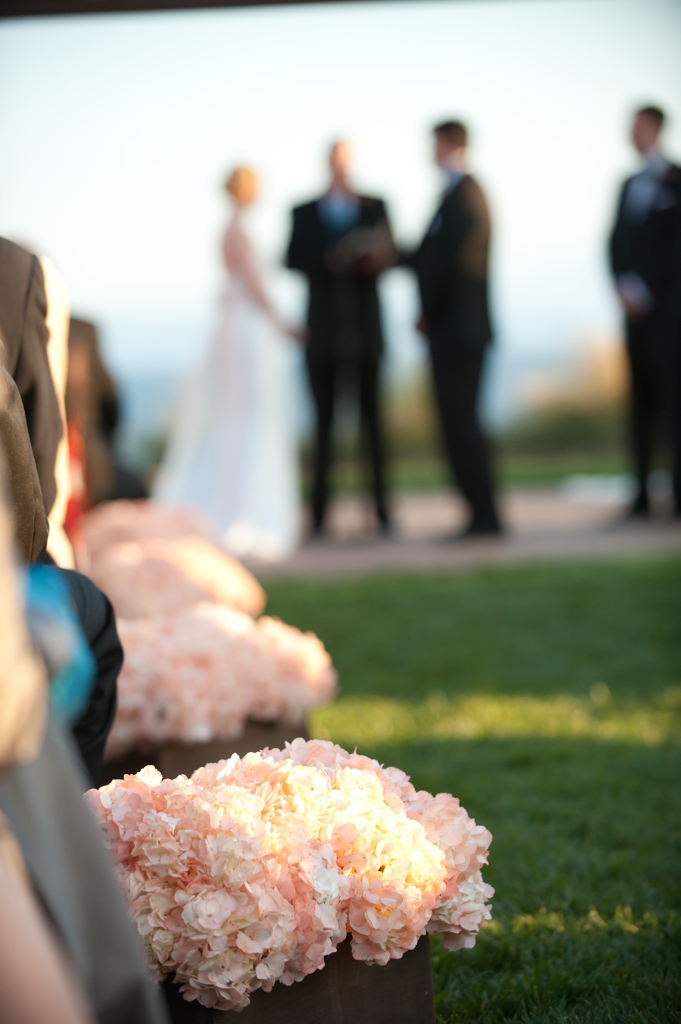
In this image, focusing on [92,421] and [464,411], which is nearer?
[92,421]

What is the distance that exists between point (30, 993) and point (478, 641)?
417cm

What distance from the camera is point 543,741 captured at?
3.39 m

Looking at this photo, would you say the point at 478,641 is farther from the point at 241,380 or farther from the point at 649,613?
the point at 241,380

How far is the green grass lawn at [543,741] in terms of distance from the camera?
1894 mm

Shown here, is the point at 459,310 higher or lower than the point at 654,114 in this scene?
lower

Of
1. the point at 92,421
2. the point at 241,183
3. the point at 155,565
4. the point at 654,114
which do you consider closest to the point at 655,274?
the point at 654,114

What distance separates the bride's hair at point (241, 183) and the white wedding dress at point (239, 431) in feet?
1.86

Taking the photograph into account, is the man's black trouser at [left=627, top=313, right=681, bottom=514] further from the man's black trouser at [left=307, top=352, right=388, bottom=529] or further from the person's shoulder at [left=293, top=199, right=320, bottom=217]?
the person's shoulder at [left=293, top=199, right=320, bottom=217]

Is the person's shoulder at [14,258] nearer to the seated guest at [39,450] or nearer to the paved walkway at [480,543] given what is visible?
the seated guest at [39,450]

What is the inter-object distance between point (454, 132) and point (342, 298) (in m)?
1.53

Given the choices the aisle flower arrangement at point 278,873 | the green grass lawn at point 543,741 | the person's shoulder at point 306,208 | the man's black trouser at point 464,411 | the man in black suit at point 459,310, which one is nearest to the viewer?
the aisle flower arrangement at point 278,873

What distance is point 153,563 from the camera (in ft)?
10.7

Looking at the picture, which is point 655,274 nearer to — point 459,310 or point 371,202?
point 459,310

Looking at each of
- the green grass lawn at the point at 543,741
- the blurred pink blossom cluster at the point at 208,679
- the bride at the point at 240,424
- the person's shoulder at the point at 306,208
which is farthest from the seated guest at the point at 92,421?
the person's shoulder at the point at 306,208
